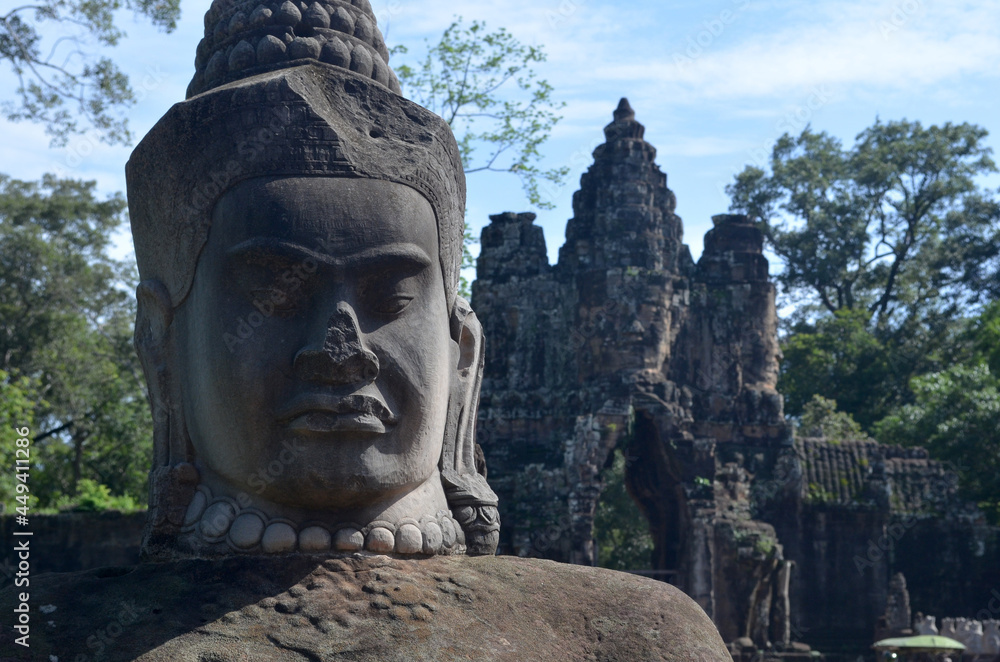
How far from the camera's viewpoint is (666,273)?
2467cm

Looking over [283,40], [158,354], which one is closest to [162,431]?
[158,354]

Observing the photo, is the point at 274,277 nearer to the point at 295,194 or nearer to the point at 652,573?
the point at 295,194

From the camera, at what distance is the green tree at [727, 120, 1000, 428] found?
115 feet

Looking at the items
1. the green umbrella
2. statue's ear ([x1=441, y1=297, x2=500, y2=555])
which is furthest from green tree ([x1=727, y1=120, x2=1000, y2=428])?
statue's ear ([x1=441, y1=297, x2=500, y2=555])

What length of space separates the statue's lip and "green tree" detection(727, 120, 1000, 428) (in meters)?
32.7

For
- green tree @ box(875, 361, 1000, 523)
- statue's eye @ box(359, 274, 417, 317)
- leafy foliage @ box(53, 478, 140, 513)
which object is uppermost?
green tree @ box(875, 361, 1000, 523)

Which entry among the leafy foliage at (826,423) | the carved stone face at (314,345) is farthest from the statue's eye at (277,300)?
the leafy foliage at (826,423)

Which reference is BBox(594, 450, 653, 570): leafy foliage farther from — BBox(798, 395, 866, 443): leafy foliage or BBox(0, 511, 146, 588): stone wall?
BBox(0, 511, 146, 588): stone wall

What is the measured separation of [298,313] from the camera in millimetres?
3990

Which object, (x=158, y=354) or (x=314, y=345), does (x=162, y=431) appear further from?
(x=314, y=345)

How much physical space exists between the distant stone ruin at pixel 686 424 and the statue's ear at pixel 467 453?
58.0 feet

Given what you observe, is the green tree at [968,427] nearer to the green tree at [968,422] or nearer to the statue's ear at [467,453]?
the green tree at [968,422]

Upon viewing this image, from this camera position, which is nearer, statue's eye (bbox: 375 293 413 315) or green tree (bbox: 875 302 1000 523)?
statue's eye (bbox: 375 293 413 315)

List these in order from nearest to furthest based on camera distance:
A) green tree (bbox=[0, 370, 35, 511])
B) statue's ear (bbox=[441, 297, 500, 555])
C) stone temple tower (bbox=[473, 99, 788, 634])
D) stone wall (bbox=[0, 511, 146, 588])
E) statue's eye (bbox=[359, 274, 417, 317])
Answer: statue's eye (bbox=[359, 274, 417, 317])
statue's ear (bbox=[441, 297, 500, 555])
stone wall (bbox=[0, 511, 146, 588])
green tree (bbox=[0, 370, 35, 511])
stone temple tower (bbox=[473, 99, 788, 634])
